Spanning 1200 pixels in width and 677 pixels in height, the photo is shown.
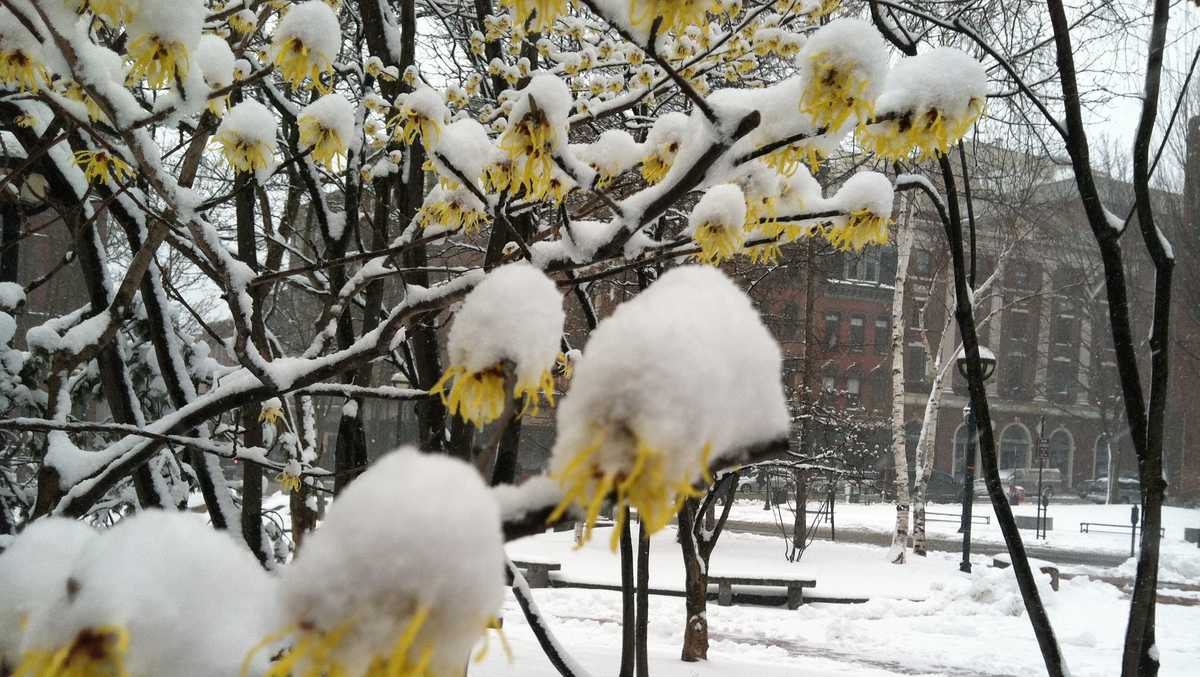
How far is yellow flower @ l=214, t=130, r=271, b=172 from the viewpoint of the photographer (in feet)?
6.03

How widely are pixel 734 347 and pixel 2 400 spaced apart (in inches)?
170

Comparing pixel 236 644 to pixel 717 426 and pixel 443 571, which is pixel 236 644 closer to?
pixel 443 571

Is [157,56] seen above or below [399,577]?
above

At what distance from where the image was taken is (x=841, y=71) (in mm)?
1245

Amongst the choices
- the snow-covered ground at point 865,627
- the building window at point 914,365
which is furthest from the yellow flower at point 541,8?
the building window at point 914,365

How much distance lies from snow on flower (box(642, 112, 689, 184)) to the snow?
1.59 meters

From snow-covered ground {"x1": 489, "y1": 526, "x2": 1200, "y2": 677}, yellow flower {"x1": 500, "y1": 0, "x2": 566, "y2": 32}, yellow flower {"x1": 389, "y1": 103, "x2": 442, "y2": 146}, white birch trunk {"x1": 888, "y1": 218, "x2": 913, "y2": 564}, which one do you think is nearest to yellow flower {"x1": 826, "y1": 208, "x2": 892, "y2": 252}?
yellow flower {"x1": 500, "y1": 0, "x2": 566, "y2": 32}

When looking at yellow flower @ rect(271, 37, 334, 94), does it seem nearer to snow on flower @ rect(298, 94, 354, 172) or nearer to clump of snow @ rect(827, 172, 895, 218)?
snow on flower @ rect(298, 94, 354, 172)

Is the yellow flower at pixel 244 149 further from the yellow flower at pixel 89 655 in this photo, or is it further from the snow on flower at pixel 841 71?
the yellow flower at pixel 89 655

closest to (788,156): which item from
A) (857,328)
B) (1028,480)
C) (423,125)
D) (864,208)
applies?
(864,208)

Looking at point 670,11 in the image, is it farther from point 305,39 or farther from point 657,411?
point 305,39

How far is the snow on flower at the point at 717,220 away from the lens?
155cm

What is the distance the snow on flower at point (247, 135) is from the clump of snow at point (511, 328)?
58.1 inches

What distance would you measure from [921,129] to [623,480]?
1.13 meters
